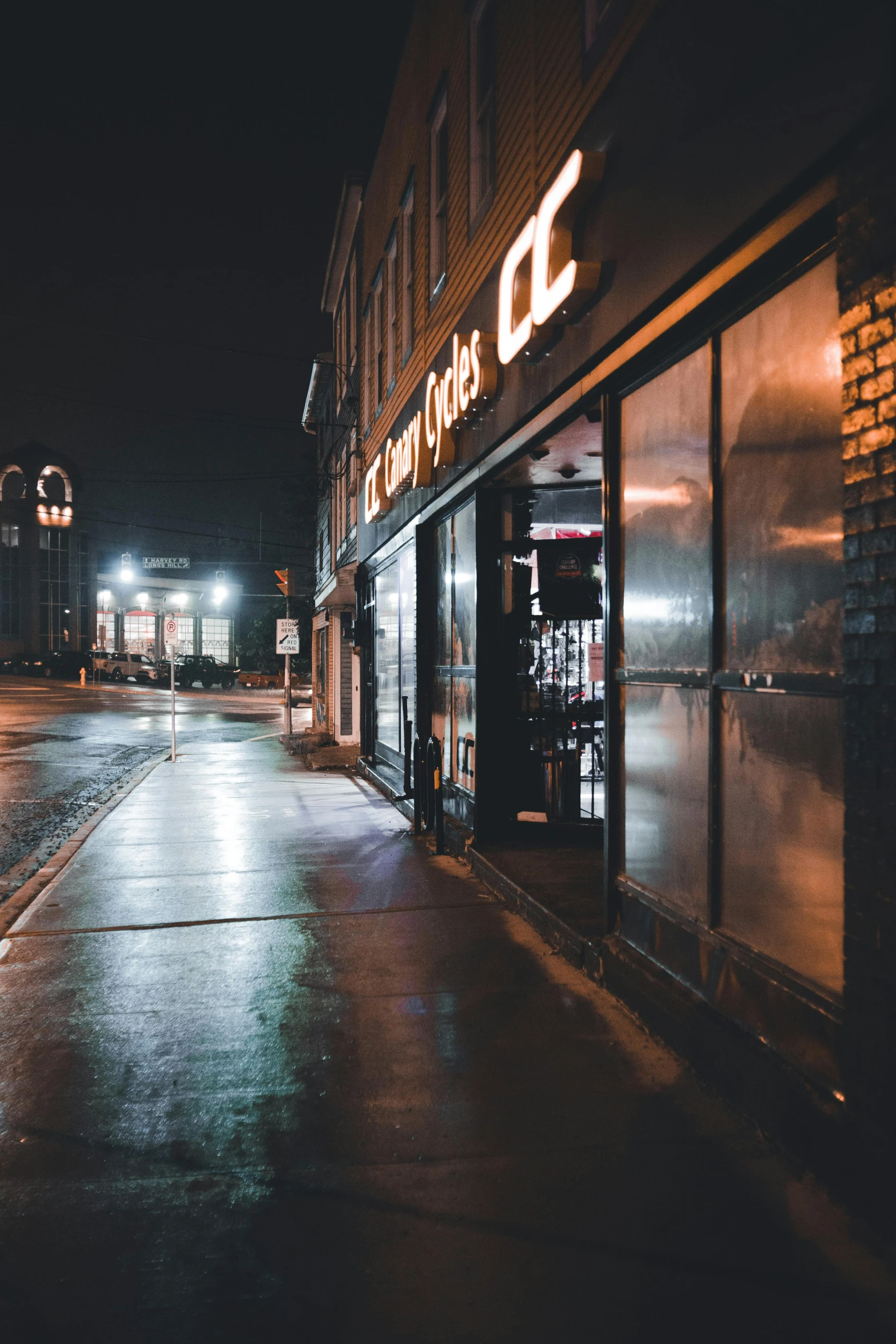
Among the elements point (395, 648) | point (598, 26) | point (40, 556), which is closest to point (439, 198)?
point (598, 26)

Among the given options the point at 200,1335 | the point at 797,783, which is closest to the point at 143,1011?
the point at 200,1335

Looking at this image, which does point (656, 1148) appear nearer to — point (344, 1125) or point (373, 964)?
point (344, 1125)

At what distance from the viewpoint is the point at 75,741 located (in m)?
22.4

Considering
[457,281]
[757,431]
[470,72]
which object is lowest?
[757,431]

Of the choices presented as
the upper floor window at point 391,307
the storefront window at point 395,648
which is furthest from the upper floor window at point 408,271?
the storefront window at point 395,648

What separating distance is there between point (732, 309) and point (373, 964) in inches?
166

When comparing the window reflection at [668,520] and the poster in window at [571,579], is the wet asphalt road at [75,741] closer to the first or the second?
the poster in window at [571,579]

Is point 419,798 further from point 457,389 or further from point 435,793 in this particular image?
point 457,389

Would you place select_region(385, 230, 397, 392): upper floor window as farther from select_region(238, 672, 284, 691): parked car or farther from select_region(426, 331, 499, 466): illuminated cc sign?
select_region(238, 672, 284, 691): parked car

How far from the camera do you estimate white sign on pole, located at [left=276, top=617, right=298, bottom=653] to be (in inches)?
861

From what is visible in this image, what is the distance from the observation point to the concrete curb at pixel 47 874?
703 centimetres

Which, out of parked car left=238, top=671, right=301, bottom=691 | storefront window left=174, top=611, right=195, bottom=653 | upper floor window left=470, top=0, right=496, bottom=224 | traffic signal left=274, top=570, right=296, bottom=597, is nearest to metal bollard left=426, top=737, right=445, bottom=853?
upper floor window left=470, top=0, right=496, bottom=224

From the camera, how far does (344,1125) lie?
3744 millimetres

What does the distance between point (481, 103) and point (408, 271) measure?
348 cm
